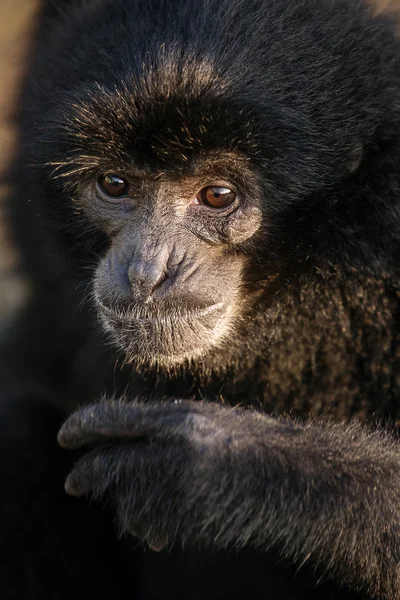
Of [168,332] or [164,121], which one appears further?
[168,332]

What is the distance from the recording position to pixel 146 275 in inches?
121

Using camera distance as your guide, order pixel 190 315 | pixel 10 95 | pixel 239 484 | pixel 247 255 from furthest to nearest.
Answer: pixel 10 95 → pixel 247 255 → pixel 190 315 → pixel 239 484

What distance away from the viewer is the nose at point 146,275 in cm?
308

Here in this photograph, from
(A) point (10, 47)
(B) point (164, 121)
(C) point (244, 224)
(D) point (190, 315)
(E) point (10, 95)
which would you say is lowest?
(D) point (190, 315)

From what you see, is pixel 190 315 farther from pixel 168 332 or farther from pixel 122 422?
pixel 122 422

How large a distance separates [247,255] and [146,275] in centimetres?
48

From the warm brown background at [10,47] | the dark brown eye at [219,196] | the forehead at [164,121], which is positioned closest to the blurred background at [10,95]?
→ the warm brown background at [10,47]

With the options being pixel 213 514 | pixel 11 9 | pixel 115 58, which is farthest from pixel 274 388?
pixel 11 9

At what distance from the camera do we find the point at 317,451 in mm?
2629

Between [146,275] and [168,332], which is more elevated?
[146,275]

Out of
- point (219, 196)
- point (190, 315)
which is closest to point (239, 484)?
point (190, 315)

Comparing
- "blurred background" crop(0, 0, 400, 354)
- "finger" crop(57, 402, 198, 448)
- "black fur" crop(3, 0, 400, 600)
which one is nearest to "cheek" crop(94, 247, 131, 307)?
"black fur" crop(3, 0, 400, 600)

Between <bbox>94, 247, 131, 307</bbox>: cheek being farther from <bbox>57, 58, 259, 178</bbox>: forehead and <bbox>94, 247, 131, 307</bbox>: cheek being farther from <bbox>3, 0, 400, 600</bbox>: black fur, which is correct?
<bbox>57, 58, 259, 178</bbox>: forehead

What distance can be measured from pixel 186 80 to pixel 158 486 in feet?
4.75
